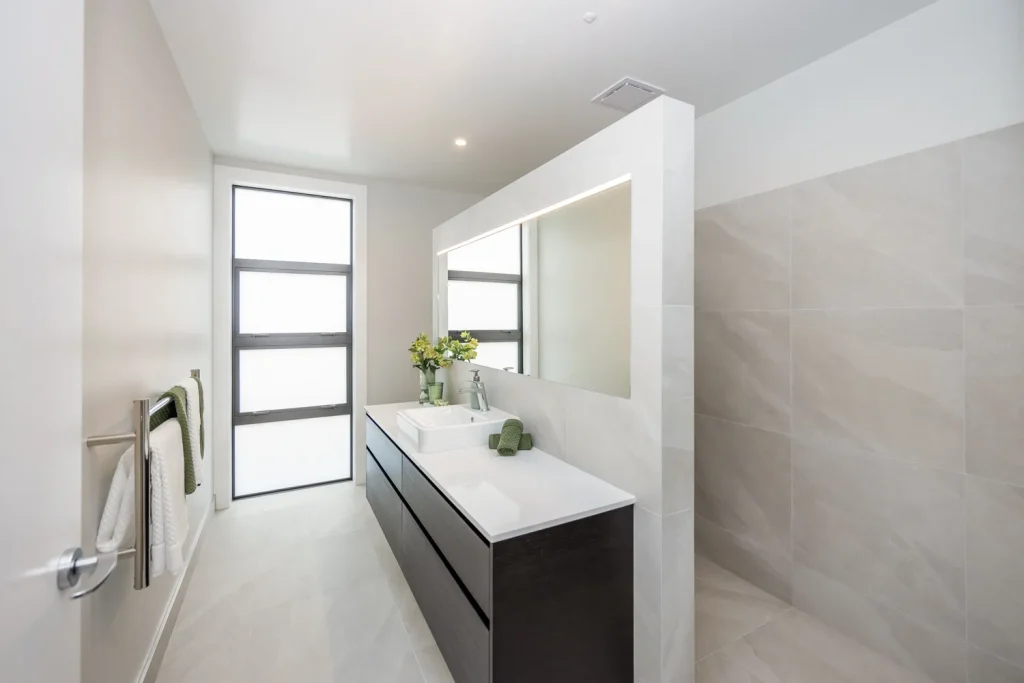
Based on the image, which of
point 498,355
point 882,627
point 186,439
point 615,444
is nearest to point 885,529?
point 882,627

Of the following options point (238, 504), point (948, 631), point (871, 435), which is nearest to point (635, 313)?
point (871, 435)

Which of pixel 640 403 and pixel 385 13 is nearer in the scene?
pixel 640 403

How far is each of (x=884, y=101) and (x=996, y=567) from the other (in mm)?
1834

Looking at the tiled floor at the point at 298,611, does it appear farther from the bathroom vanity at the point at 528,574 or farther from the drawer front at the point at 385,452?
the drawer front at the point at 385,452

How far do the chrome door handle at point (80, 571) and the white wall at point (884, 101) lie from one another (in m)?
2.74

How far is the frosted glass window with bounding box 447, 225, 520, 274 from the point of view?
97.0 inches

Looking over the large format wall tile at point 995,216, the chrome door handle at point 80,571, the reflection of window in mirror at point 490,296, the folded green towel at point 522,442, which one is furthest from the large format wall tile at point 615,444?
the chrome door handle at point 80,571

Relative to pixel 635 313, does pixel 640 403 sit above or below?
below

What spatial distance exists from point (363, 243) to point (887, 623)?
3899mm

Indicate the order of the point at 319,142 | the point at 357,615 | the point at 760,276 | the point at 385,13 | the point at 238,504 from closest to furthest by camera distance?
the point at 385,13, the point at 357,615, the point at 760,276, the point at 319,142, the point at 238,504

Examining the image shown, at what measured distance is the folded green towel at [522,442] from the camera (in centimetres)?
216

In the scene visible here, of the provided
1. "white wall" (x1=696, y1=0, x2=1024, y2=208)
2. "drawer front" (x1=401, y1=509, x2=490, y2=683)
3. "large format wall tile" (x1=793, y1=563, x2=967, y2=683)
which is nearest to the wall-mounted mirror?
"drawer front" (x1=401, y1=509, x2=490, y2=683)

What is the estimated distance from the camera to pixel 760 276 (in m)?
2.23

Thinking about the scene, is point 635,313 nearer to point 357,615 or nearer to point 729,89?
point 729,89
